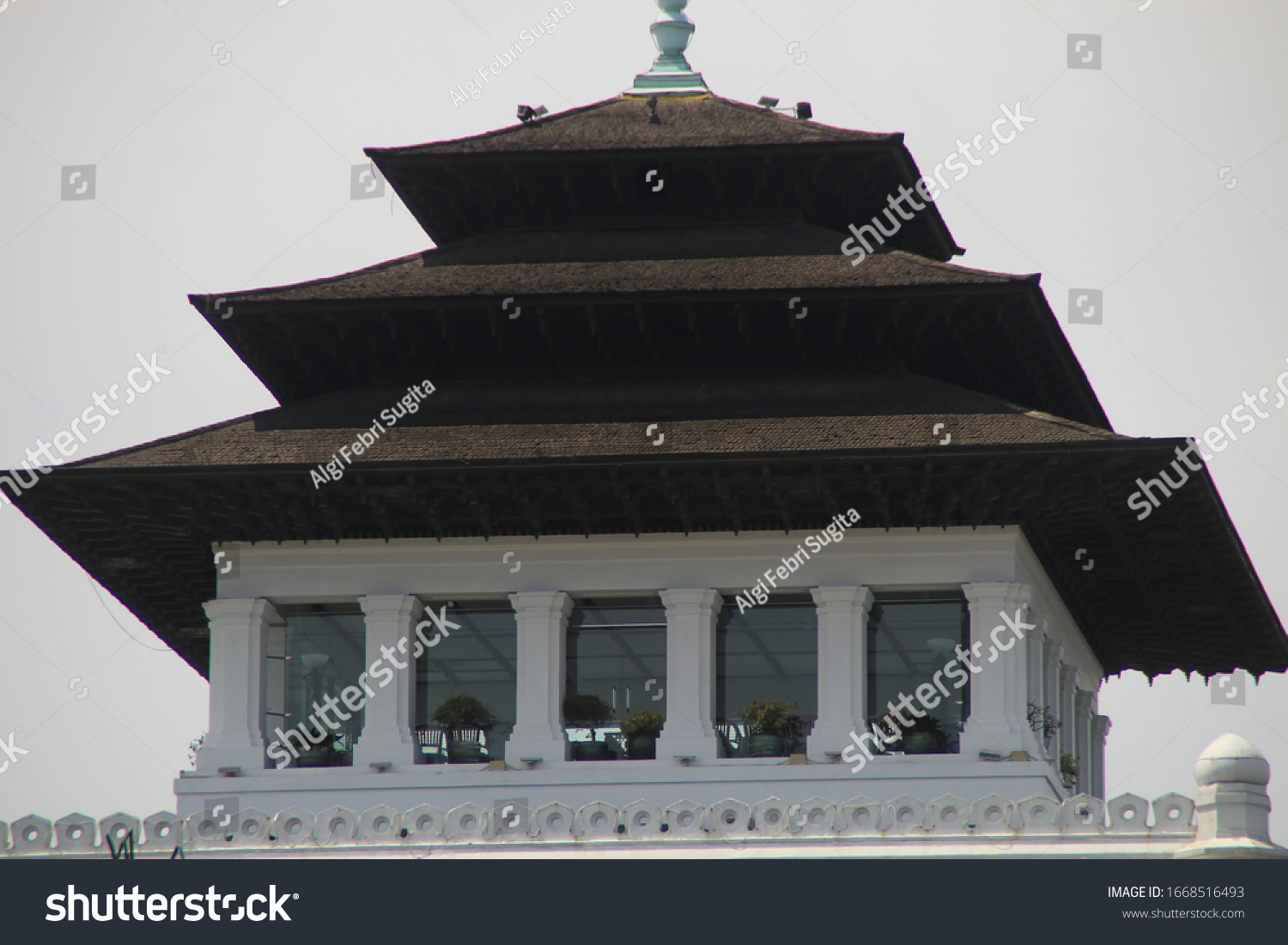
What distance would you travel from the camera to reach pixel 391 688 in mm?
37812

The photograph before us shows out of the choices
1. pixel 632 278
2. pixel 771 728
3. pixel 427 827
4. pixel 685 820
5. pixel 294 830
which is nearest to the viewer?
pixel 685 820

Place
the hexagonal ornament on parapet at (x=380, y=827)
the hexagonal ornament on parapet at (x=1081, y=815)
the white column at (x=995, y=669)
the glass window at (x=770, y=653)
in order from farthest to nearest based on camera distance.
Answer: the glass window at (x=770, y=653), the white column at (x=995, y=669), the hexagonal ornament on parapet at (x=380, y=827), the hexagonal ornament on parapet at (x=1081, y=815)

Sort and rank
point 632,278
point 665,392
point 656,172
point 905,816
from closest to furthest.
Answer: point 905,816, point 665,392, point 632,278, point 656,172

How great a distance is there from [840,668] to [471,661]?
5.63 meters

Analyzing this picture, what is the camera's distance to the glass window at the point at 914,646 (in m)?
37.2

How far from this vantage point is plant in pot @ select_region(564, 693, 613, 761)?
1471 inches

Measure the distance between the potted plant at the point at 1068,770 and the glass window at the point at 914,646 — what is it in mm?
4458

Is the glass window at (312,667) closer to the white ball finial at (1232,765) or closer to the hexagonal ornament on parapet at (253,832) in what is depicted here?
the hexagonal ornament on parapet at (253,832)

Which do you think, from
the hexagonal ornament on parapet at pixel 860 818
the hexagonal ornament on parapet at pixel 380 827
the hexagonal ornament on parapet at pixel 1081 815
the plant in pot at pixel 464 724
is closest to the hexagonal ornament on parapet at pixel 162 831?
the hexagonal ornament on parapet at pixel 380 827

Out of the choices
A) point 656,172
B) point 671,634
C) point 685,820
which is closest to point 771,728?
point 671,634

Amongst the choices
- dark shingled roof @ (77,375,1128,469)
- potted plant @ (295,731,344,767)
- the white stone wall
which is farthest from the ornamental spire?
potted plant @ (295,731,344,767)

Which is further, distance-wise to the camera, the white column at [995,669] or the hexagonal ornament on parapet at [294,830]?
the white column at [995,669]

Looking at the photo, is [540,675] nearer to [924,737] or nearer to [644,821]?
[644,821]

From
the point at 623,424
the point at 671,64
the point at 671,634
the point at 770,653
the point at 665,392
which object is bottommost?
the point at 770,653
